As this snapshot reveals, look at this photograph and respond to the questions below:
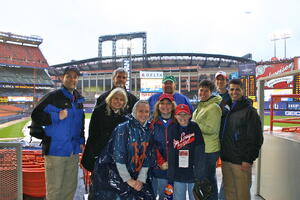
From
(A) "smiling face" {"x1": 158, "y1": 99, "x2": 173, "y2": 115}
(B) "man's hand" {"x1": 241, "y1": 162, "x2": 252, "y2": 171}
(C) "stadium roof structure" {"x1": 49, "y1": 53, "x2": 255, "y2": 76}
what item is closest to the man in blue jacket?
(A) "smiling face" {"x1": 158, "y1": 99, "x2": 173, "y2": 115}

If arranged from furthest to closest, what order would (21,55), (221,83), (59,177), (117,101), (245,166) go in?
(21,55), (221,83), (59,177), (245,166), (117,101)

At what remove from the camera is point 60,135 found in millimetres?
3305

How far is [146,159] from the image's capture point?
2752mm

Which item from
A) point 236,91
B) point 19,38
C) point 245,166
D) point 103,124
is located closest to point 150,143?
point 103,124

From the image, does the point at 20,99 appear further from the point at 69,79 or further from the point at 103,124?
the point at 103,124

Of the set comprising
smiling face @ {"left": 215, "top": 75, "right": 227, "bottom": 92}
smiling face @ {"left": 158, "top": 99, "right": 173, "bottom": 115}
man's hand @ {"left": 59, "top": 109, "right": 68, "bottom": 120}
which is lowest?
man's hand @ {"left": 59, "top": 109, "right": 68, "bottom": 120}

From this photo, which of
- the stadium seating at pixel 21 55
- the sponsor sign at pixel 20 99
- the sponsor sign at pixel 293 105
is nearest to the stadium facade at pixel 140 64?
the stadium seating at pixel 21 55

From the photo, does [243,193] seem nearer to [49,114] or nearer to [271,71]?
[49,114]

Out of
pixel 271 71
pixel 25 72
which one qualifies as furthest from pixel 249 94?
pixel 25 72

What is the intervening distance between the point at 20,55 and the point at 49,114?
53382 mm

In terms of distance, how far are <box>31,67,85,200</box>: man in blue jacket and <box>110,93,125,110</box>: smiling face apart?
0.69 metres

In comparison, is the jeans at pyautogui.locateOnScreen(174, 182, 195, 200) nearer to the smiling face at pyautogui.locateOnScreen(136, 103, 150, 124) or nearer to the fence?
the smiling face at pyautogui.locateOnScreen(136, 103, 150, 124)

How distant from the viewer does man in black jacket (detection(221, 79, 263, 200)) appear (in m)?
3.19

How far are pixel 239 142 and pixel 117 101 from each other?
66.2 inches
